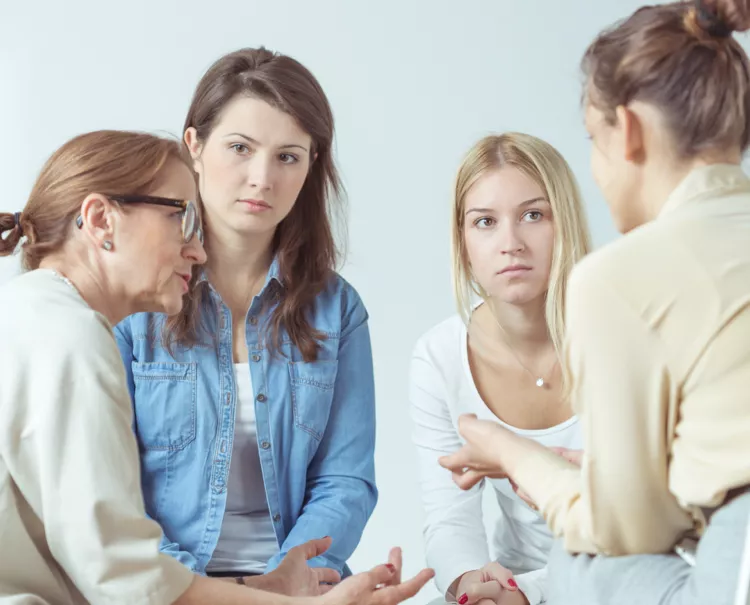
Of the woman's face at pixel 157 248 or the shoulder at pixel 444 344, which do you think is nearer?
the woman's face at pixel 157 248

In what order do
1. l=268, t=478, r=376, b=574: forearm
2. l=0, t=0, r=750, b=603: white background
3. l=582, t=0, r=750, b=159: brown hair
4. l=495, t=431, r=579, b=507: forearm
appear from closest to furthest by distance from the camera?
l=582, t=0, r=750, b=159: brown hair → l=495, t=431, r=579, b=507: forearm → l=268, t=478, r=376, b=574: forearm → l=0, t=0, r=750, b=603: white background

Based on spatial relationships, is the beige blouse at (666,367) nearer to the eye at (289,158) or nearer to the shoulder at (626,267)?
the shoulder at (626,267)

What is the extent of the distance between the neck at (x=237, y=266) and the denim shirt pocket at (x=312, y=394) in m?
0.20

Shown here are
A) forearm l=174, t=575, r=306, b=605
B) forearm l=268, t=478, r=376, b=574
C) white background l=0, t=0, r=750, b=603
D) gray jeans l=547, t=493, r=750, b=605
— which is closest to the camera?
gray jeans l=547, t=493, r=750, b=605

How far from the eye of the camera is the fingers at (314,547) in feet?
6.87

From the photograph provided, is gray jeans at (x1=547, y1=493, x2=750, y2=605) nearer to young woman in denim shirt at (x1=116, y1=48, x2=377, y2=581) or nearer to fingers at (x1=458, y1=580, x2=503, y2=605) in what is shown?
fingers at (x1=458, y1=580, x2=503, y2=605)

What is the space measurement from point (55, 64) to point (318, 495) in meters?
2.17

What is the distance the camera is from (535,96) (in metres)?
3.80

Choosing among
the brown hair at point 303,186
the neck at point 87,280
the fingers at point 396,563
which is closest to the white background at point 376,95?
the brown hair at point 303,186

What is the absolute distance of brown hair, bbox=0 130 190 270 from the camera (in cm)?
172

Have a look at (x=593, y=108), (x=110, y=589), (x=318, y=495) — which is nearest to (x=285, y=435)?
(x=318, y=495)

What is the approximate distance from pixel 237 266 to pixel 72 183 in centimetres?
70

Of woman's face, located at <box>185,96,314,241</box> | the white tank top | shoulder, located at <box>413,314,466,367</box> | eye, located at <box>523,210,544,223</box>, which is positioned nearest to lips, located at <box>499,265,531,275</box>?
eye, located at <box>523,210,544,223</box>

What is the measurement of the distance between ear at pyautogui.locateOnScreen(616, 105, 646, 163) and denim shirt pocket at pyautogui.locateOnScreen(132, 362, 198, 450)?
3.98 feet
